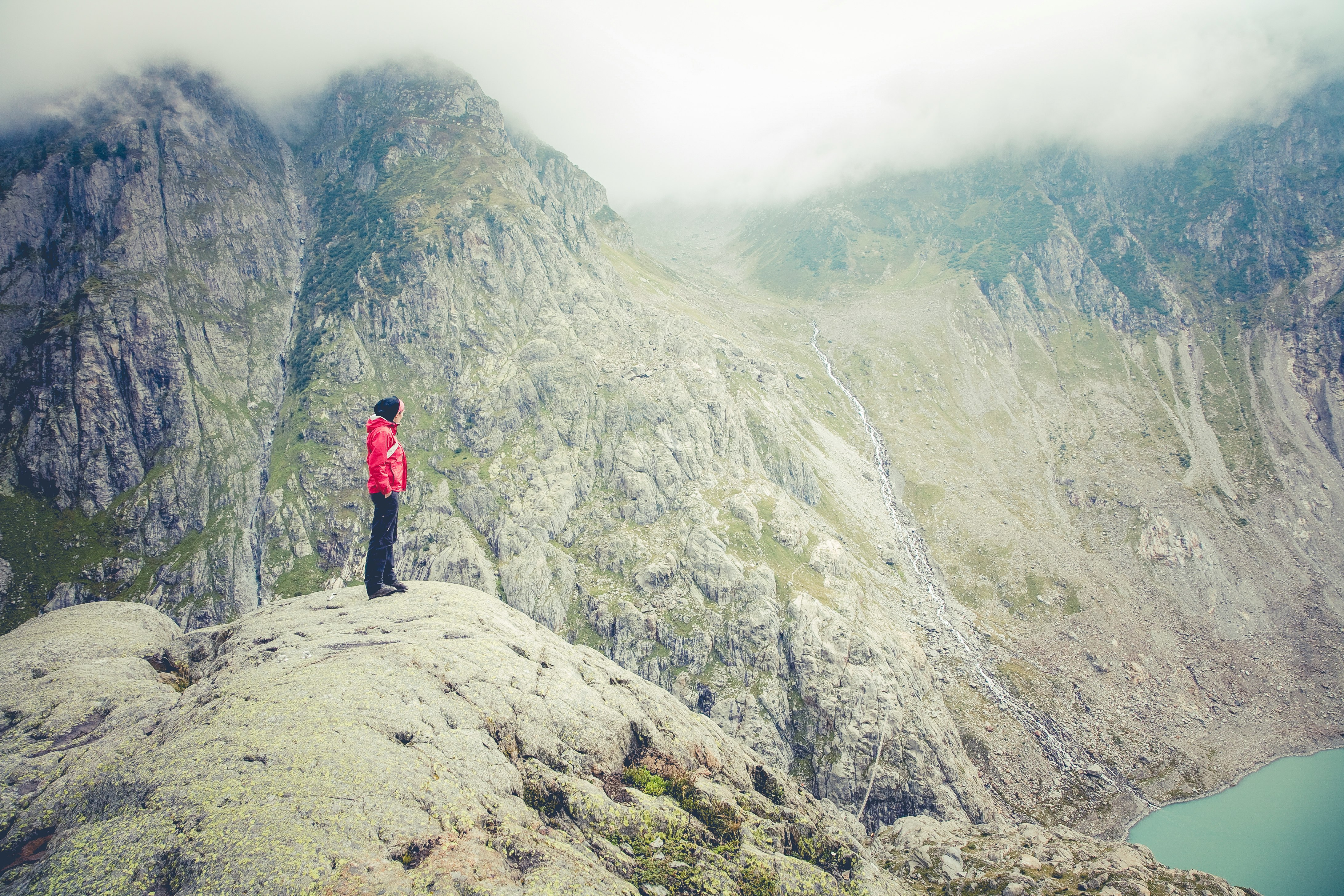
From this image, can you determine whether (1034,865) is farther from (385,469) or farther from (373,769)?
(385,469)

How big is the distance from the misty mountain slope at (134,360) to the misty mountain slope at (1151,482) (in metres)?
141

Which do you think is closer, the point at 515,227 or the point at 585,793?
the point at 585,793

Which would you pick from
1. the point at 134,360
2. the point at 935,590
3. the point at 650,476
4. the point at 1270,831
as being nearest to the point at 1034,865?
the point at 1270,831

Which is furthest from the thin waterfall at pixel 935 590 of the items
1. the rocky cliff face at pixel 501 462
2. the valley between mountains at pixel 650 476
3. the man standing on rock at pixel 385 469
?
the man standing on rock at pixel 385 469

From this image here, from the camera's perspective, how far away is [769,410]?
132m

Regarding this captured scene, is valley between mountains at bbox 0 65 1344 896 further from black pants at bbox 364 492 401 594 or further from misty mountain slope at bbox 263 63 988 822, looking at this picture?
black pants at bbox 364 492 401 594

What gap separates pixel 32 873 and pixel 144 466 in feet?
399

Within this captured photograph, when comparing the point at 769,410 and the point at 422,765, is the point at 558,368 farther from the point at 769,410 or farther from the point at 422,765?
the point at 422,765

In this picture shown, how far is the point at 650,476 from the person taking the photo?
102938mm

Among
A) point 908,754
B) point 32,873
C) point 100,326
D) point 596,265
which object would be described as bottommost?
point 908,754

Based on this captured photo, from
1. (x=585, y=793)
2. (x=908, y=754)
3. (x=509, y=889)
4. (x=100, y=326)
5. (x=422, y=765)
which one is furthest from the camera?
(x=100, y=326)

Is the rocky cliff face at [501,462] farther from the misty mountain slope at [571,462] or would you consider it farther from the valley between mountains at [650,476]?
the valley between mountains at [650,476]

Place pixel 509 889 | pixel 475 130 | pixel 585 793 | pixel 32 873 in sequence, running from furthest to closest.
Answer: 1. pixel 475 130
2. pixel 585 793
3. pixel 509 889
4. pixel 32 873

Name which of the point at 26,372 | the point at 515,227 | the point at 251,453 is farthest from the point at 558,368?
the point at 26,372
